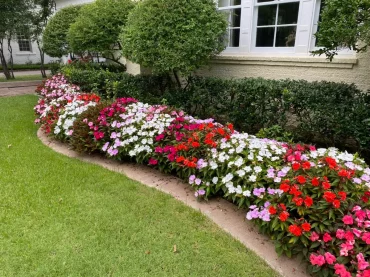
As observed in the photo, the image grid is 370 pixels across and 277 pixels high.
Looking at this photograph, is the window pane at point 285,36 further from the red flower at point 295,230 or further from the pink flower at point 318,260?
the pink flower at point 318,260

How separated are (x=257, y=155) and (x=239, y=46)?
383 cm

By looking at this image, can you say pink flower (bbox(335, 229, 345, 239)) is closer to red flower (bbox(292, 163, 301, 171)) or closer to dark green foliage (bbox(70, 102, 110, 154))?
red flower (bbox(292, 163, 301, 171))

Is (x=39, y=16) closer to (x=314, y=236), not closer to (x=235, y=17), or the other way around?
(x=235, y=17)

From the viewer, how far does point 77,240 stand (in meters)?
2.41

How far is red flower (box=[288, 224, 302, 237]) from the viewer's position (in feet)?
6.66

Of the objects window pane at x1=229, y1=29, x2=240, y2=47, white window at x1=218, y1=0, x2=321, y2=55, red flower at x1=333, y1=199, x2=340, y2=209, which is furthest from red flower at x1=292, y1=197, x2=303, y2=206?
window pane at x1=229, y1=29, x2=240, y2=47

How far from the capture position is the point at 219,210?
9.28ft

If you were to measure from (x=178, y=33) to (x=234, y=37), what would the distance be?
5.47 feet

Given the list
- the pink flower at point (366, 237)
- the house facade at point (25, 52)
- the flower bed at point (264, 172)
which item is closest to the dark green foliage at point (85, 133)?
the flower bed at point (264, 172)

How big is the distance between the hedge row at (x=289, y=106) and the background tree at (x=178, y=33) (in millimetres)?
609

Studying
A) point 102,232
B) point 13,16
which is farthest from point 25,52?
point 102,232

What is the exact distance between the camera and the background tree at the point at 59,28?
1057cm

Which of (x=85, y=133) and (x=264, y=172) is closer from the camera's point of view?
(x=264, y=172)

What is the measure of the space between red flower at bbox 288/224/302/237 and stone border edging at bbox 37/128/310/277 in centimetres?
30
